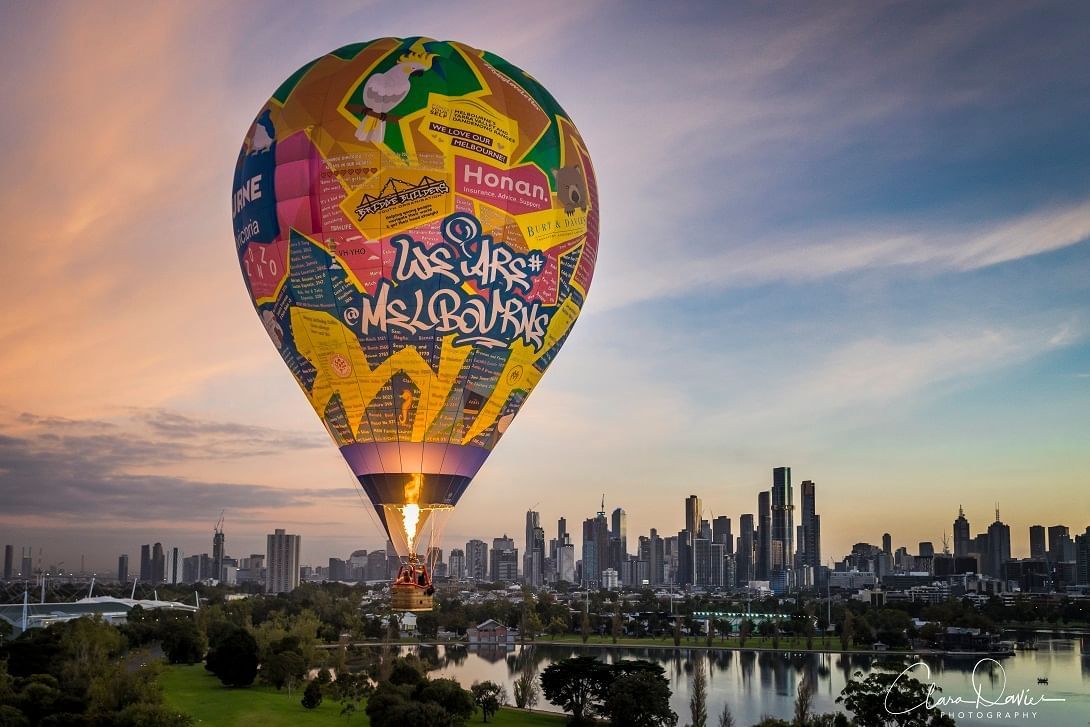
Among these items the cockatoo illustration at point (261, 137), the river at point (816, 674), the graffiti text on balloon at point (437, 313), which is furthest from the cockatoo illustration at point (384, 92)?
the river at point (816, 674)

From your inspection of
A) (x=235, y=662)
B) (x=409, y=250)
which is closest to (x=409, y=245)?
(x=409, y=250)

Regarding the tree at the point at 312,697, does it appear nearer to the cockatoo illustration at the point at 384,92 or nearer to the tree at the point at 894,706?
the tree at the point at 894,706

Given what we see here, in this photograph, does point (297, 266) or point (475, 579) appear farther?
point (475, 579)

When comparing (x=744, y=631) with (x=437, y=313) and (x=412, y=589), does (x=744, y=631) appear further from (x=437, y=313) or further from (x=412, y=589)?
(x=437, y=313)

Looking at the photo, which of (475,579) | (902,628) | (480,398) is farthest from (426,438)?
(475,579)

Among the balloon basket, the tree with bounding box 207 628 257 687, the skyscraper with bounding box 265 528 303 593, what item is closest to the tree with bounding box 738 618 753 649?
the tree with bounding box 207 628 257 687

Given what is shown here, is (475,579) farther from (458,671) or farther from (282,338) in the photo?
(282,338)

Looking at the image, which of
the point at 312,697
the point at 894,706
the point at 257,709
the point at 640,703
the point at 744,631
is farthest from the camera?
the point at 744,631
